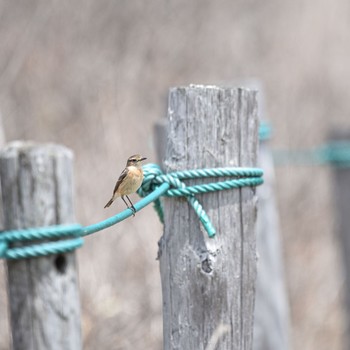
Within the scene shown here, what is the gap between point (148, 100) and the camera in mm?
5910

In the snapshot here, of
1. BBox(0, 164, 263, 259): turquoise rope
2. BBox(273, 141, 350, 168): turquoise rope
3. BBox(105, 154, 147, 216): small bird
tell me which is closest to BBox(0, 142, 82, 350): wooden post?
BBox(0, 164, 263, 259): turquoise rope

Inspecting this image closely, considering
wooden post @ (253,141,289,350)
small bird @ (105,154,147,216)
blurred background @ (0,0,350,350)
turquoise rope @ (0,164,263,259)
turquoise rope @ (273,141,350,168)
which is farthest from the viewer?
blurred background @ (0,0,350,350)

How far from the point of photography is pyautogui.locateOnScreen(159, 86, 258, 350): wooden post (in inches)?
71.7

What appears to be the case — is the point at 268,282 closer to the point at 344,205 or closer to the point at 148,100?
the point at 344,205

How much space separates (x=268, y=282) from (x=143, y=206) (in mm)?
1529

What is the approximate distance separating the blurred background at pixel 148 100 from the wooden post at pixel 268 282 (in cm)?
59

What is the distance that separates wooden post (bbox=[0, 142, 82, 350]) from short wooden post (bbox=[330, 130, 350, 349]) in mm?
2226

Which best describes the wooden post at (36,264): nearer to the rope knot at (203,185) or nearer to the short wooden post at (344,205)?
the rope knot at (203,185)

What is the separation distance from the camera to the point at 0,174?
5.98ft

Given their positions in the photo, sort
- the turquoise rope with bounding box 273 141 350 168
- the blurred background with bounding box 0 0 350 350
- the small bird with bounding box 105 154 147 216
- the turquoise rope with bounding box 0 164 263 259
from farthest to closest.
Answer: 1. the blurred background with bounding box 0 0 350 350
2. the turquoise rope with bounding box 273 141 350 168
3. the small bird with bounding box 105 154 147 216
4. the turquoise rope with bounding box 0 164 263 259

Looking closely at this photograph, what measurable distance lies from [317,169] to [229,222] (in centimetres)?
444

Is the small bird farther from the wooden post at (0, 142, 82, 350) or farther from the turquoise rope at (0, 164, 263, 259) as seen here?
the wooden post at (0, 142, 82, 350)

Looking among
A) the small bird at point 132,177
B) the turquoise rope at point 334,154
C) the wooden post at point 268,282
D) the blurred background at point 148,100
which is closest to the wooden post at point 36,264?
the small bird at point 132,177

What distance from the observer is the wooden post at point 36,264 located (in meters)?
1.77
